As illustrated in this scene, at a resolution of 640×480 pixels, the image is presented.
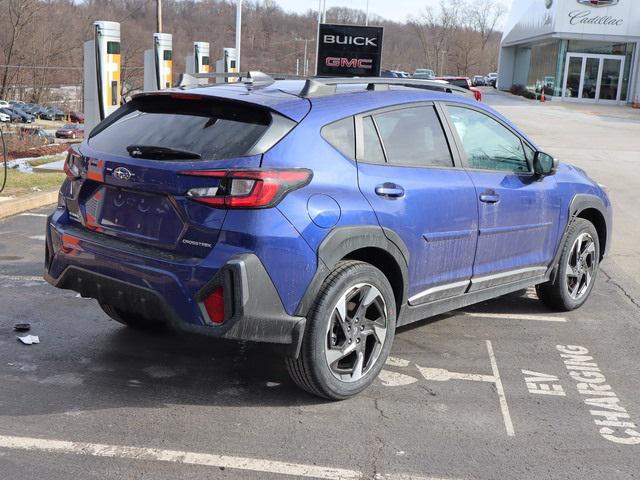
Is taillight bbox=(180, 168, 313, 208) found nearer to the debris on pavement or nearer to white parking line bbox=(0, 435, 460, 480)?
white parking line bbox=(0, 435, 460, 480)

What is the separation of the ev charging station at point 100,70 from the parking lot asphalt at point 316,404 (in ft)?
29.4

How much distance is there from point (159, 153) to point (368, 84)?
147cm

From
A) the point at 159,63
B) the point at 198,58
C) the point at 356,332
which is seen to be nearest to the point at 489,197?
the point at 356,332

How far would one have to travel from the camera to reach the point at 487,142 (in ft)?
16.9

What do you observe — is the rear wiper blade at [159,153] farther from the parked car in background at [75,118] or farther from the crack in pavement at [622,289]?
the parked car in background at [75,118]

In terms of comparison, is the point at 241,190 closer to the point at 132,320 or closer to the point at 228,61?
the point at 132,320

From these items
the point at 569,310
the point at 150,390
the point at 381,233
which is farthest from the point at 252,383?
the point at 569,310

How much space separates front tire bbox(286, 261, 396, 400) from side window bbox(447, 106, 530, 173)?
1311 mm

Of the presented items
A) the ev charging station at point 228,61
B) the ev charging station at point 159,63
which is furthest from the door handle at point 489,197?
the ev charging station at point 228,61

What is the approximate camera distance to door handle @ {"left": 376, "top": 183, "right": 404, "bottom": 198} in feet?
13.6

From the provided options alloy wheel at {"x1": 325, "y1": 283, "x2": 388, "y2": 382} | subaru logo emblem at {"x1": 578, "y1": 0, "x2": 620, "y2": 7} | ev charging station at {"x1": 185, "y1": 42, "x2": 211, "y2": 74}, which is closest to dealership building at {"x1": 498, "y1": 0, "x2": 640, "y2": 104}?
subaru logo emblem at {"x1": 578, "y1": 0, "x2": 620, "y2": 7}

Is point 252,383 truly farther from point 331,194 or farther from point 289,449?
point 331,194

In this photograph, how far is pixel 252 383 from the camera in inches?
170

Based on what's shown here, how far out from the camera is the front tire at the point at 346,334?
3846 mm
